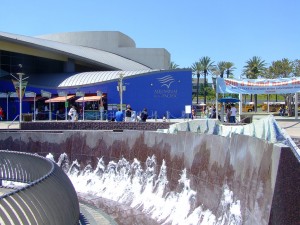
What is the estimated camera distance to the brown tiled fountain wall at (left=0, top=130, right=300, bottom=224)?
18.0 ft

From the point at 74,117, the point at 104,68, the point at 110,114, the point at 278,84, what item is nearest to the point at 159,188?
the point at 74,117

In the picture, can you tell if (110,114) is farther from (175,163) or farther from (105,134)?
(175,163)

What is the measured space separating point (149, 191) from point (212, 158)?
3.38m

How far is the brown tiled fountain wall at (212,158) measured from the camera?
5.48m

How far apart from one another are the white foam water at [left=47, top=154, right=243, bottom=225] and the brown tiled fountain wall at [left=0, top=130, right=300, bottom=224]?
0.19 meters

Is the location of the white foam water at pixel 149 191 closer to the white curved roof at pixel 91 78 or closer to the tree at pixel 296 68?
the white curved roof at pixel 91 78

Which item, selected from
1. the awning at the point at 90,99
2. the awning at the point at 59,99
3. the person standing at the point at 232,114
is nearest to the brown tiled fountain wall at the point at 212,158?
the person standing at the point at 232,114

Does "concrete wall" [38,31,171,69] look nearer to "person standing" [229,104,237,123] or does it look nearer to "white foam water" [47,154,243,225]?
"person standing" [229,104,237,123]

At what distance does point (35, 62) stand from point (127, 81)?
692 inches

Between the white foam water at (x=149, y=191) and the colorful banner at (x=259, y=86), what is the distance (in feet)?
59.6

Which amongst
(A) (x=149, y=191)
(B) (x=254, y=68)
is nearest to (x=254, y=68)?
(B) (x=254, y=68)

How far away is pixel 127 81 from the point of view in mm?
46250

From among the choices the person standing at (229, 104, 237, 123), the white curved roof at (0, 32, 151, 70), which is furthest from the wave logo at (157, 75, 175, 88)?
the person standing at (229, 104, 237, 123)

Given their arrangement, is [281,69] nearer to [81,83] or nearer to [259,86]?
[81,83]
